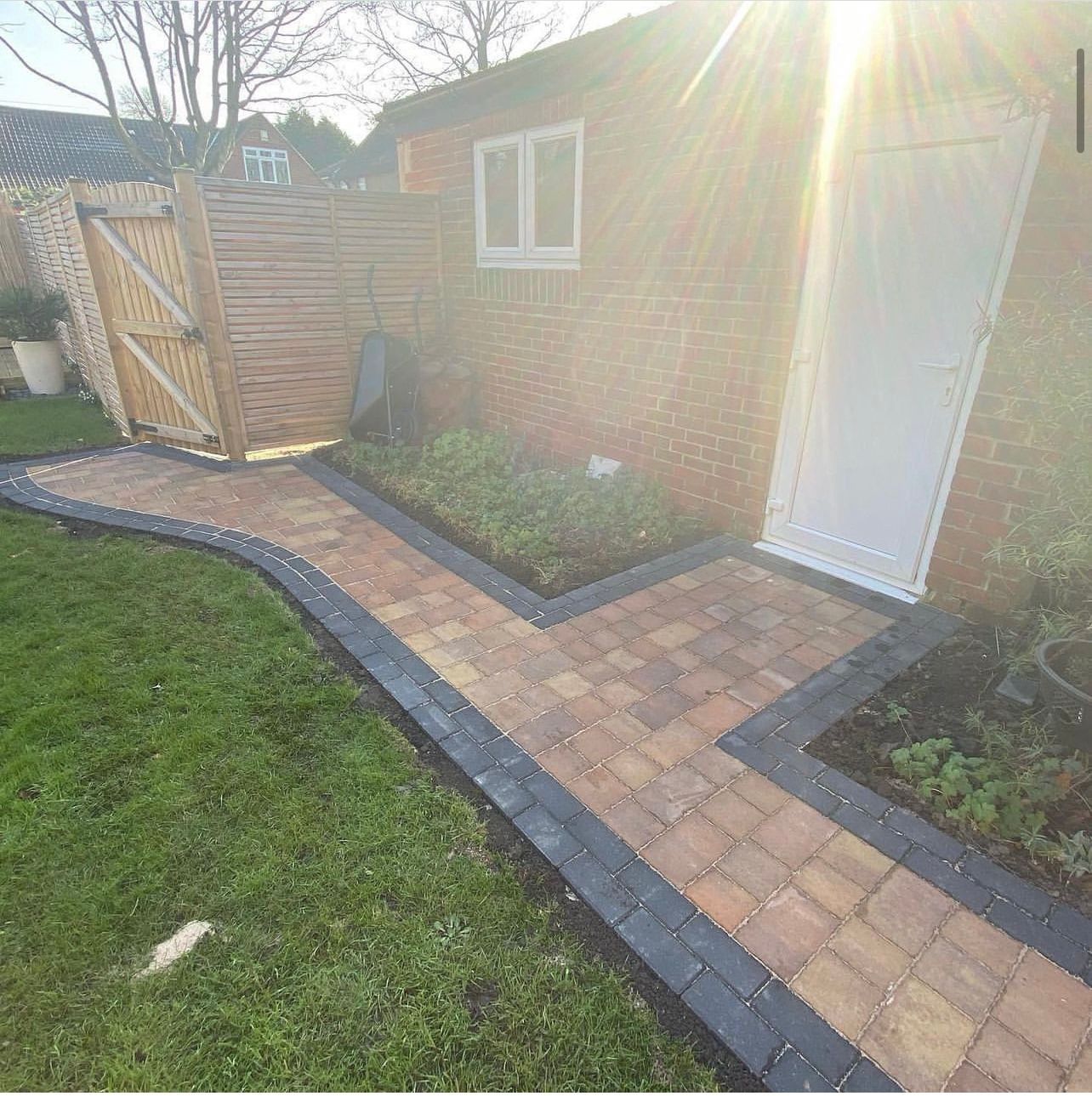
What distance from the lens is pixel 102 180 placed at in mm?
20781

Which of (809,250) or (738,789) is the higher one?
(809,250)

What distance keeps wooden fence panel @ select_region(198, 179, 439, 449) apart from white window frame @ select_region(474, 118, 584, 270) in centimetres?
73

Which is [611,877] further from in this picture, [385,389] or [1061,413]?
[385,389]

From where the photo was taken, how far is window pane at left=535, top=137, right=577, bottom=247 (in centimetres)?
524

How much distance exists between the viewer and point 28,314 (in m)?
7.95

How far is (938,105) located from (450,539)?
354 cm

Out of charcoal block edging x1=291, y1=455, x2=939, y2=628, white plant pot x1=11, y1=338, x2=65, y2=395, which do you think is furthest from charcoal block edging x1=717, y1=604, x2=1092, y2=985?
white plant pot x1=11, y1=338, x2=65, y2=395

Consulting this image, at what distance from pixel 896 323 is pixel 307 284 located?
505 cm

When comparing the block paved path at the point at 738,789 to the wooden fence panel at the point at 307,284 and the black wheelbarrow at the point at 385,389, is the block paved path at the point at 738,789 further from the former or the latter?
the wooden fence panel at the point at 307,284

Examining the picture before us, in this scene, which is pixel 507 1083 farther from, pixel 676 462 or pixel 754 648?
pixel 676 462

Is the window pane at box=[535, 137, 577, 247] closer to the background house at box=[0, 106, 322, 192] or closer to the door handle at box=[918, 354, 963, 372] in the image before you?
the door handle at box=[918, 354, 963, 372]

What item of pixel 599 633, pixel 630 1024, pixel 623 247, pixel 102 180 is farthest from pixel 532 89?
pixel 102 180

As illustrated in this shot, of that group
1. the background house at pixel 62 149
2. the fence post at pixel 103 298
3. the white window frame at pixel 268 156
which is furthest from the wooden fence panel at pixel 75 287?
the white window frame at pixel 268 156

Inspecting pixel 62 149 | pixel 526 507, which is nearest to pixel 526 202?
pixel 526 507
